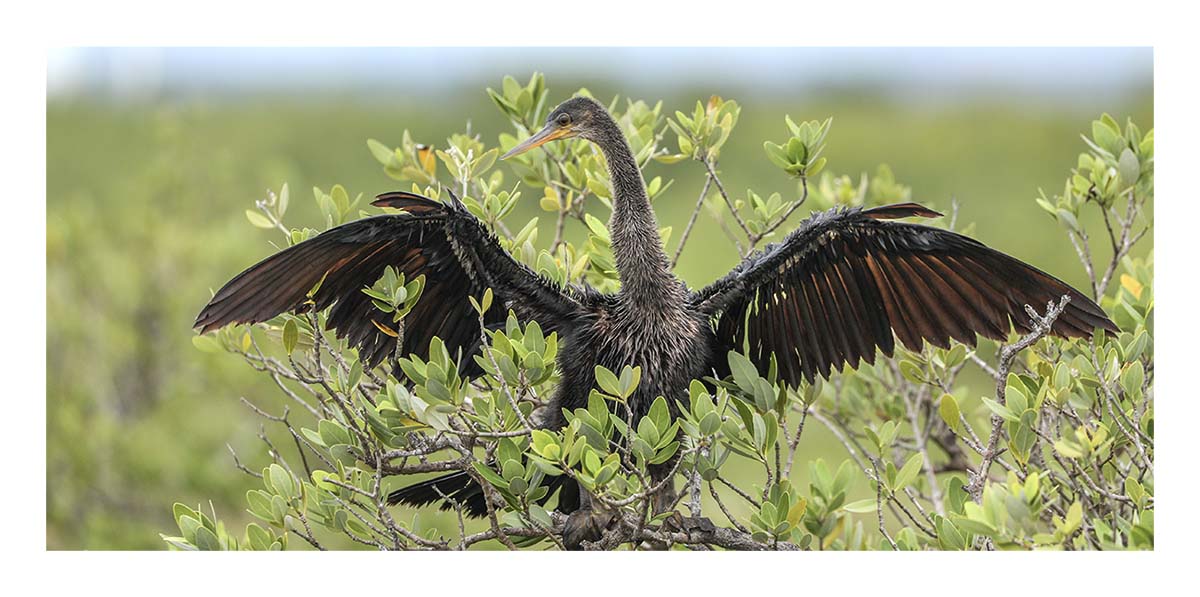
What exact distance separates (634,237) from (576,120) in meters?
0.37

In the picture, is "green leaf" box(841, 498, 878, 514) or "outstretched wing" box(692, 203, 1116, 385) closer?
"green leaf" box(841, 498, 878, 514)

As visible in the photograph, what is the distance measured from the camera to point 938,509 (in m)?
3.39

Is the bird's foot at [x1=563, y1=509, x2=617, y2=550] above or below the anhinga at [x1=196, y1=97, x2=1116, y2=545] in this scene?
below

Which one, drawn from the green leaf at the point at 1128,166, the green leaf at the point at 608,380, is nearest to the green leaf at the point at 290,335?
the green leaf at the point at 608,380

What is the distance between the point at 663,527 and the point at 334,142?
7597 millimetres

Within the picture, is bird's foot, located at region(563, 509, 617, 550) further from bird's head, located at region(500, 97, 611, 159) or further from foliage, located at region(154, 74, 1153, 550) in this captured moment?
bird's head, located at region(500, 97, 611, 159)

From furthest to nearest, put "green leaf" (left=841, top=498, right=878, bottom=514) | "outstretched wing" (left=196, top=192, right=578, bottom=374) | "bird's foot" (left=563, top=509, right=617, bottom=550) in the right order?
"bird's foot" (left=563, top=509, right=617, bottom=550)
"outstretched wing" (left=196, top=192, right=578, bottom=374)
"green leaf" (left=841, top=498, right=878, bottom=514)

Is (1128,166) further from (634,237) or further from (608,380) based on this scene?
(608,380)

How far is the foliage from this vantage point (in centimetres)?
243

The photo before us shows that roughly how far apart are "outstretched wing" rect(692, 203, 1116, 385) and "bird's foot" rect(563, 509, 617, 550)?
1.97ft

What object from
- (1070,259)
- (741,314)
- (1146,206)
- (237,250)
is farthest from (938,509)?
(1070,259)

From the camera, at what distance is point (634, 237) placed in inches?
118

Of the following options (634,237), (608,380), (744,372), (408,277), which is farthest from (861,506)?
(408,277)

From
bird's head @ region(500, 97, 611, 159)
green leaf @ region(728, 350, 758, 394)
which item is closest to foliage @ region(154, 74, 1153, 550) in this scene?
green leaf @ region(728, 350, 758, 394)
